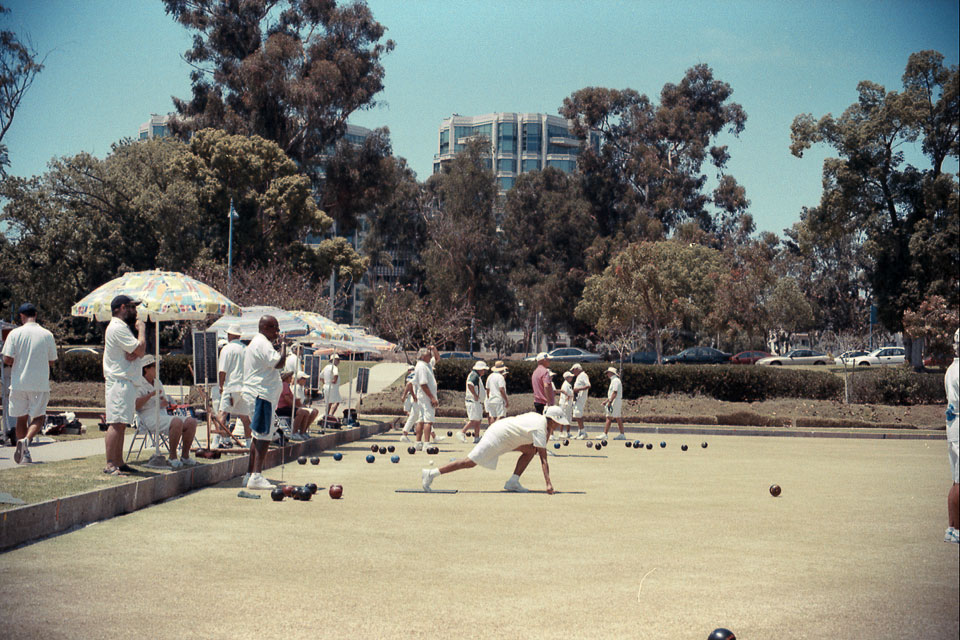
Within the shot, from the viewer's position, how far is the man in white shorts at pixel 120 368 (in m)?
9.86

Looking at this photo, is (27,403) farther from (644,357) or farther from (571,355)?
(571,355)

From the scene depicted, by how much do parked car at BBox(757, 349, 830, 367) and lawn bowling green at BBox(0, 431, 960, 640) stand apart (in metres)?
51.6

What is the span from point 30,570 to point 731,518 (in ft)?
20.6

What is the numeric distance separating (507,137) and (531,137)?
9.60 feet

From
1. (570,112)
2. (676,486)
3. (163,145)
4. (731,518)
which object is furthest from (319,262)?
(731,518)

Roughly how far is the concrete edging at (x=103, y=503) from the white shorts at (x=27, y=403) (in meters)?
2.08

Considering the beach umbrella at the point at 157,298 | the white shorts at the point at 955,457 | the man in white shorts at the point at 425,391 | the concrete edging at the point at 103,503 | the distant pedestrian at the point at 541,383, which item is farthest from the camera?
the man in white shorts at the point at 425,391

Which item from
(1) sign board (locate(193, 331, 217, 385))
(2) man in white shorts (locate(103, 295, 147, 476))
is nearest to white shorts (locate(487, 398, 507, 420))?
(1) sign board (locate(193, 331, 217, 385))

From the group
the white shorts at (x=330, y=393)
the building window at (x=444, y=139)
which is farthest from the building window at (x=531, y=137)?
the white shorts at (x=330, y=393)

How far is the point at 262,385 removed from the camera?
1094 centimetres

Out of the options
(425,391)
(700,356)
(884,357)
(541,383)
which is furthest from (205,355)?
(884,357)

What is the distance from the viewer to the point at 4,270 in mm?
39406

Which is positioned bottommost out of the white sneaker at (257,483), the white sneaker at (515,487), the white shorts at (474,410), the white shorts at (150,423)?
the white sneaker at (515,487)

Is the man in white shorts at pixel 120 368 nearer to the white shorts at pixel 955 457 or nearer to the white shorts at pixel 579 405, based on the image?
the white shorts at pixel 955 457
